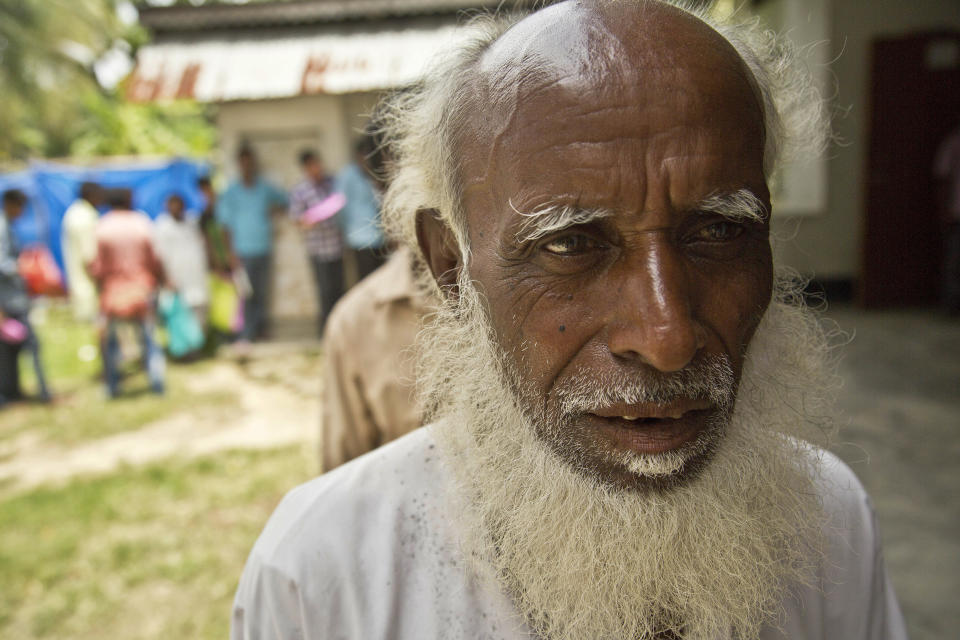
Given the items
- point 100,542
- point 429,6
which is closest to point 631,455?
point 100,542

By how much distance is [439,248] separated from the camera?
1.49 metres

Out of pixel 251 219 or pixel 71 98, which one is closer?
pixel 251 219

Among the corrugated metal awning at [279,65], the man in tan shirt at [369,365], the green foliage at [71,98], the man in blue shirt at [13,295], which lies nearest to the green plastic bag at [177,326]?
the man in blue shirt at [13,295]

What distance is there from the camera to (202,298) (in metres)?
9.50

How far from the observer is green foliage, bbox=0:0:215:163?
19.1 metres

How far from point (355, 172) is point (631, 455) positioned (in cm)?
694

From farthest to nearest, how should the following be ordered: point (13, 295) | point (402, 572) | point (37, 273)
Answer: point (37, 273)
point (13, 295)
point (402, 572)

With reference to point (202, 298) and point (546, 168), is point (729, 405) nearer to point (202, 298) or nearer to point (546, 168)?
point (546, 168)

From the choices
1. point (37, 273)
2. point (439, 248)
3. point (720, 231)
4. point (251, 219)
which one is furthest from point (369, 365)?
point (37, 273)

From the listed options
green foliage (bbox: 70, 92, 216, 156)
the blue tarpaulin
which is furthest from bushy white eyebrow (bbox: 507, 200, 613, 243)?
green foliage (bbox: 70, 92, 216, 156)

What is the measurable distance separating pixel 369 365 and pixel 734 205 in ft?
5.02

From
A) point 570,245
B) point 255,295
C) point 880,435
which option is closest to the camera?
point 570,245

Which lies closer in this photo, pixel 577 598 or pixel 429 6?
pixel 577 598

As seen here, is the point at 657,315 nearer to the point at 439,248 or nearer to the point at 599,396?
the point at 599,396
